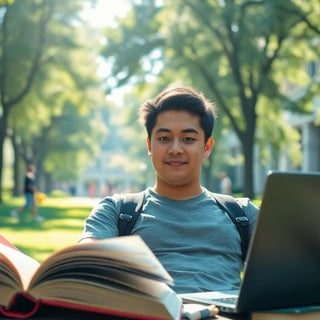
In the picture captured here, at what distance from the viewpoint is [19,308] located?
195 centimetres

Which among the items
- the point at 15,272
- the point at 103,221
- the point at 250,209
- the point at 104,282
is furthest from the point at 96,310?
the point at 250,209

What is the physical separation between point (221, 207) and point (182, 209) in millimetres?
168

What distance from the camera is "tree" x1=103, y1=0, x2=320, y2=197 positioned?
21453 millimetres

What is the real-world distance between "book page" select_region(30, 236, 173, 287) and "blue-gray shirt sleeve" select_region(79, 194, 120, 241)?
1.99 feet

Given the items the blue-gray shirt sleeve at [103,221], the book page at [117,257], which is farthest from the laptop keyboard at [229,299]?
the blue-gray shirt sleeve at [103,221]

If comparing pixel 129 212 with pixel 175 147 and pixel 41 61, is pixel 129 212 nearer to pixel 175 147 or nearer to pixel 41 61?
pixel 175 147

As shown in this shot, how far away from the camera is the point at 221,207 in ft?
9.12

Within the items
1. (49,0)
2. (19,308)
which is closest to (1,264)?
(19,308)

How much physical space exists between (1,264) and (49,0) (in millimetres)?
23703

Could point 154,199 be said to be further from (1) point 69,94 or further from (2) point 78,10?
(1) point 69,94

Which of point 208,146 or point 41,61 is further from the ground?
point 41,61

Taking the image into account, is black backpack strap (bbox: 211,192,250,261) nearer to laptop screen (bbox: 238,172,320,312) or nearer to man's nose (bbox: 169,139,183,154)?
man's nose (bbox: 169,139,183,154)

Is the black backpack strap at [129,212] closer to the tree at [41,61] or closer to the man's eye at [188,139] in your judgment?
the man's eye at [188,139]

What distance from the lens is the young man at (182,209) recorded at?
8.32 ft
